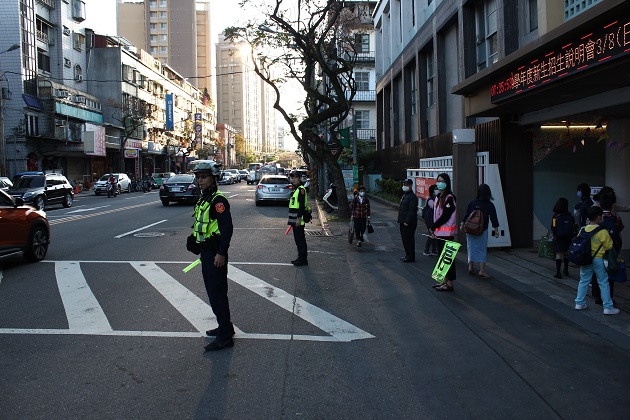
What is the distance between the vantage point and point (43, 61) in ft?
137

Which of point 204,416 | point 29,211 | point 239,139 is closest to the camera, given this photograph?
point 204,416

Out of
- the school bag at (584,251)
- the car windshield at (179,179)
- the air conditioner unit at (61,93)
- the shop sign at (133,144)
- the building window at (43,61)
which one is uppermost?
the building window at (43,61)

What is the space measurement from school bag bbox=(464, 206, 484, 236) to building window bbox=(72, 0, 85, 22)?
45774mm

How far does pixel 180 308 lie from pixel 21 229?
450cm

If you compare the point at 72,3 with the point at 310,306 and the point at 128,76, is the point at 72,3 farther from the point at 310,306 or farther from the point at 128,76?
the point at 310,306

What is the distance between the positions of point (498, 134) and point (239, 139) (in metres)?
113

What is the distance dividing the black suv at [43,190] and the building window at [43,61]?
65.7ft

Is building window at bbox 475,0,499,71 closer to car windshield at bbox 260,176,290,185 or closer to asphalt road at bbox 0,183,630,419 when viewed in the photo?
asphalt road at bbox 0,183,630,419

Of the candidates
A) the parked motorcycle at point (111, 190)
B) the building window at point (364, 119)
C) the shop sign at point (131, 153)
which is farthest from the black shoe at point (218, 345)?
the shop sign at point (131, 153)

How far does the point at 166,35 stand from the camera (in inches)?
3831

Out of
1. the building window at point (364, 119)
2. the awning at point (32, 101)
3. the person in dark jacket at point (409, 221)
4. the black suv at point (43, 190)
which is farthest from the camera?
the building window at point (364, 119)

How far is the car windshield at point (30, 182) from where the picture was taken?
77.3ft

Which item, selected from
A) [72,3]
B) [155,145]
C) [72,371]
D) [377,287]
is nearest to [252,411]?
[72,371]

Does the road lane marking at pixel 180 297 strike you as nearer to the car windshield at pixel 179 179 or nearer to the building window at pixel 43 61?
the car windshield at pixel 179 179
